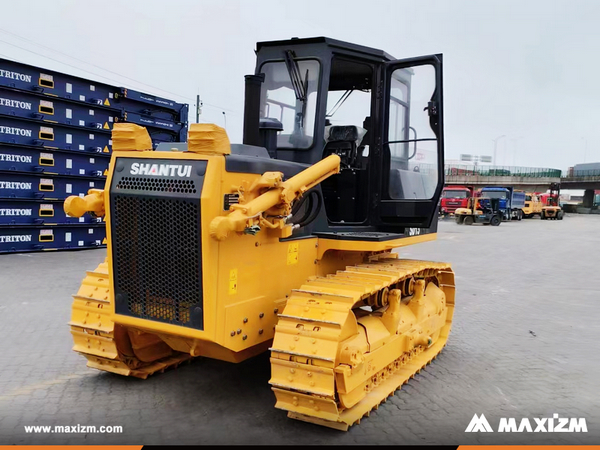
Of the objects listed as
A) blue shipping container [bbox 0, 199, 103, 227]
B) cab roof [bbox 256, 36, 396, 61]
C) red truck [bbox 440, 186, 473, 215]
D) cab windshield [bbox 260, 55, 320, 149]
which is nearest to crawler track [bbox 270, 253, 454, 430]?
cab windshield [bbox 260, 55, 320, 149]

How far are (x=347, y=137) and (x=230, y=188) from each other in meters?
2.08

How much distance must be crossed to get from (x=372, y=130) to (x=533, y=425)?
9.80 feet

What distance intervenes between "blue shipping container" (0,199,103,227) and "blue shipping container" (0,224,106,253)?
0.44 ft

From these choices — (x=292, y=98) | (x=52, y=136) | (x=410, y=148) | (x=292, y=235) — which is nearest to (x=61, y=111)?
(x=52, y=136)

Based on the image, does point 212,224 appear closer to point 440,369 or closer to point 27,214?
point 440,369

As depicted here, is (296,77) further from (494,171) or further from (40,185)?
(494,171)

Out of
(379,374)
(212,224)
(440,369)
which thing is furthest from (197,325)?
(440,369)

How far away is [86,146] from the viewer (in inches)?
515

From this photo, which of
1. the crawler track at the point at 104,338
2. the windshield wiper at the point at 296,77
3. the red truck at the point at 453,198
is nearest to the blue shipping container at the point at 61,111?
the crawler track at the point at 104,338

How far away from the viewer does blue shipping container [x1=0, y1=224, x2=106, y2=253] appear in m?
11.9

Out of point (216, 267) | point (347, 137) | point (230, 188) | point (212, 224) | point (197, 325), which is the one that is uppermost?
point (347, 137)

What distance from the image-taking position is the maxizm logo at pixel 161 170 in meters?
3.60

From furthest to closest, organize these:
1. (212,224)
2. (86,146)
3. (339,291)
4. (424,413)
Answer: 1. (86,146)
2. (424,413)
3. (339,291)
4. (212,224)

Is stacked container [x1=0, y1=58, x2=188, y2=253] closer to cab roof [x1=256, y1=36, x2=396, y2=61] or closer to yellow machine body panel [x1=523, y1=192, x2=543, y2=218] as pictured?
cab roof [x1=256, y1=36, x2=396, y2=61]
